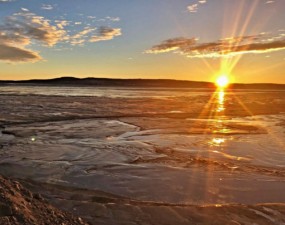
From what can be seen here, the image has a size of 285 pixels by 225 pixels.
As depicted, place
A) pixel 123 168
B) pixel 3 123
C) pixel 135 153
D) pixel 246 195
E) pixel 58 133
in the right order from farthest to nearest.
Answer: pixel 3 123 < pixel 58 133 < pixel 135 153 < pixel 123 168 < pixel 246 195

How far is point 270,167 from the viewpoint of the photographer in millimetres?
8242

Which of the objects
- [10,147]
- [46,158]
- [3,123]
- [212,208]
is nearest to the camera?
[212,208]

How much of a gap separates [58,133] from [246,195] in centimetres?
875

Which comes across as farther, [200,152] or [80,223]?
[200,152]

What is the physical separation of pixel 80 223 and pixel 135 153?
5.04 m

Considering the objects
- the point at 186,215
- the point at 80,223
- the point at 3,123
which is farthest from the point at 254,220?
the point at 3,123

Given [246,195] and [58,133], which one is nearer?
[246,195]

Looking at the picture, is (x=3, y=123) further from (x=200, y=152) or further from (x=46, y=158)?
(x=200, y=152)

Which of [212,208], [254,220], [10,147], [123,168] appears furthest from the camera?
[10,147]

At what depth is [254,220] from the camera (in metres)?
5.05

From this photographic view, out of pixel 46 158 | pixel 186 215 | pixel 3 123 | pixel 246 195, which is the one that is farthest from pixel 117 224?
pixel 3 123

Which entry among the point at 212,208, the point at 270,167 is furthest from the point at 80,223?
the point at 270,167

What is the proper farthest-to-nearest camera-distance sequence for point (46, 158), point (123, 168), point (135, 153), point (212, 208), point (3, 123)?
point (3, 123) → point (135, 153) → point (46, 158) → point (123, 168) → point (212, 208)

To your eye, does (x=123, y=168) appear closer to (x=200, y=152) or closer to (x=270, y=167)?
(x=200, y=152)
